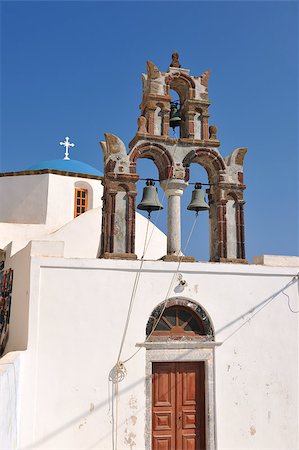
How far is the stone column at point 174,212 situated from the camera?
7.09m

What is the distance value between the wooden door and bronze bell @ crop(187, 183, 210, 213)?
2.50 m

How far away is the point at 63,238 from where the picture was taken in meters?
10.9

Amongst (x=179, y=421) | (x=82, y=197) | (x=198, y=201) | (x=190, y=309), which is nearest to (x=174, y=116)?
(x=198, y=201)

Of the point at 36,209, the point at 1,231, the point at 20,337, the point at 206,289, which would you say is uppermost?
the point at 36,209

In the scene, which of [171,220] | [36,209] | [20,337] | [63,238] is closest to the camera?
[20,337]

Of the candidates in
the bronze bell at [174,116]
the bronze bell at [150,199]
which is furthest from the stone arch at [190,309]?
the bronze bell at [174,116]

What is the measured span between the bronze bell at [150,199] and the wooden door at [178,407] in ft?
8.13

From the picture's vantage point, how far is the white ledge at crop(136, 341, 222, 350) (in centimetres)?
643

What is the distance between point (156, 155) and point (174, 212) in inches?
39.5

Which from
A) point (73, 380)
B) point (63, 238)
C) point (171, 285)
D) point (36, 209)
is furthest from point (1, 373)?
point (36, 209)

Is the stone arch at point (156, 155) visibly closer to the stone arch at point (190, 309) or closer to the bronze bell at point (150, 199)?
the bronze bell at point (150, 199)

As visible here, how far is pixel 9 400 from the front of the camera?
5.14 meters

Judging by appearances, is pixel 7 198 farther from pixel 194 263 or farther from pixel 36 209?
pixel 194 263

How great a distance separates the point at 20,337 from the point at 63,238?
15.3 feet
